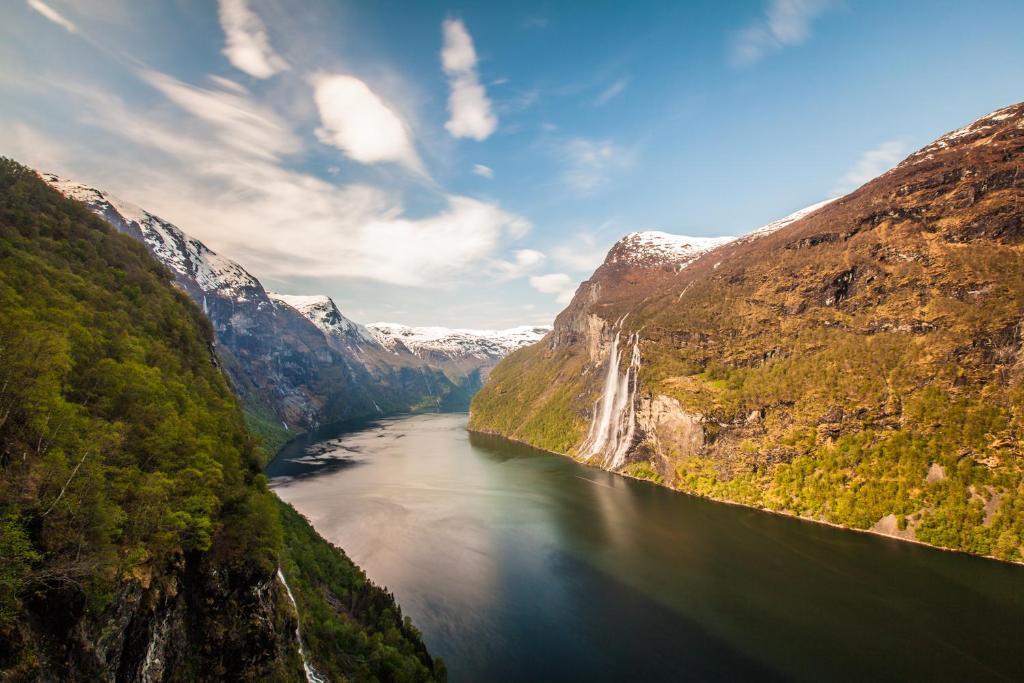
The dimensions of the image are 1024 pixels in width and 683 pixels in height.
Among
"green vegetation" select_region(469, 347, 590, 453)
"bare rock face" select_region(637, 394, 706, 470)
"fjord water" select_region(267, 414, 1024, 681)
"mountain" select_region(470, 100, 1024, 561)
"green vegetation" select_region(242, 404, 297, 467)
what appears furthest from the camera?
"green vegetation" select_region(242, 404, 297, 467)

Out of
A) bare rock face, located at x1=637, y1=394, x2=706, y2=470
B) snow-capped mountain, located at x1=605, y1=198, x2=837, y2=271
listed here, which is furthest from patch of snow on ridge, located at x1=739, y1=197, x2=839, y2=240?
bare rock face, located at x1=637, y1=394, x2=706, y2=470

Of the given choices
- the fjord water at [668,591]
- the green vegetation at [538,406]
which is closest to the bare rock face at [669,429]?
the fjord water at [668,591]

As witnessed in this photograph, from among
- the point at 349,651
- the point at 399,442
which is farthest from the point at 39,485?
the point at 399,442

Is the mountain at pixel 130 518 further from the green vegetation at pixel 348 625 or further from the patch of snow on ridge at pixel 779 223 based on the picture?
the patch of snow on ridge at pixel 779 223

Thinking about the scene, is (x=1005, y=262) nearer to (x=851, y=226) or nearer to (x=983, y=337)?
(x=983, y=337)

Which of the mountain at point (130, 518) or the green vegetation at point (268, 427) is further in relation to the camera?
the green vegetation at point (268, 427)

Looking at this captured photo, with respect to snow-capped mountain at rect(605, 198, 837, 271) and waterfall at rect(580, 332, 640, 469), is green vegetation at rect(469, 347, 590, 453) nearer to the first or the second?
waterfall at rect(580, 332, 640, 469)
